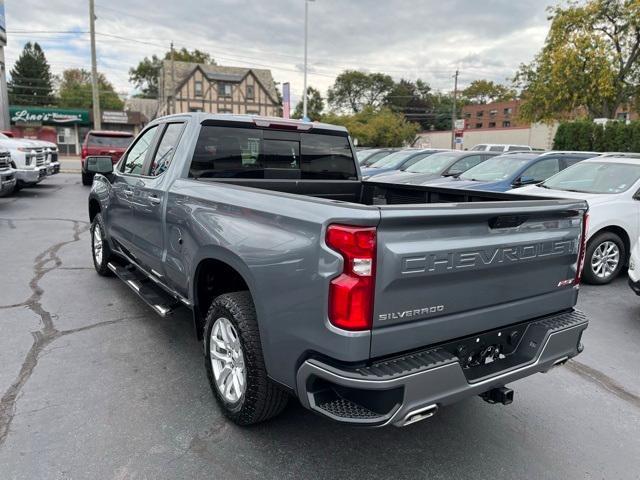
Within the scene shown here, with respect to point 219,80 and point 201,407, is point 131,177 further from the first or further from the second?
point 219,80

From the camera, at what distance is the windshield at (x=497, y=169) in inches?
394

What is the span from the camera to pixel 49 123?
4422cm

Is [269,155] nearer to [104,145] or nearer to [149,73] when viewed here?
[104,145]

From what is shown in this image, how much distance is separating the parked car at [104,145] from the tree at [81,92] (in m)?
69.4

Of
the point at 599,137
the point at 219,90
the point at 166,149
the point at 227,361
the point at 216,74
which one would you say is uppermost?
the point at 216,74

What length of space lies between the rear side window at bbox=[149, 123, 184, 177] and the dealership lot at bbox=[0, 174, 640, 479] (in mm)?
1506

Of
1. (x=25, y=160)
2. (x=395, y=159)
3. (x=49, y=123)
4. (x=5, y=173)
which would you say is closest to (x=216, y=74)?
(x=49, y=123)

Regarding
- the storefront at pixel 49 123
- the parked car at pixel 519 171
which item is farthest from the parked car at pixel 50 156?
the storefront at pixel 49 123

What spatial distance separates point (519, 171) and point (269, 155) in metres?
7.04

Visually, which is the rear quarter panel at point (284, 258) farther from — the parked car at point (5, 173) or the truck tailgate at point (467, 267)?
the parked car at point (5, 173)

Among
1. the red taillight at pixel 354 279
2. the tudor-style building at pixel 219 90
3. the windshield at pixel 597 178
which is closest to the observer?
the red taillight at pixel 354 279

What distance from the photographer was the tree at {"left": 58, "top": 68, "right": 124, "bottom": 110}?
81.2m

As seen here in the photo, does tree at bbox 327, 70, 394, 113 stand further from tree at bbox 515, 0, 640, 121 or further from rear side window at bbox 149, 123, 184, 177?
rear side window at bbox 149, 123, 184, 177

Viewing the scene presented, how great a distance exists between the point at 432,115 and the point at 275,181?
94.1 m
